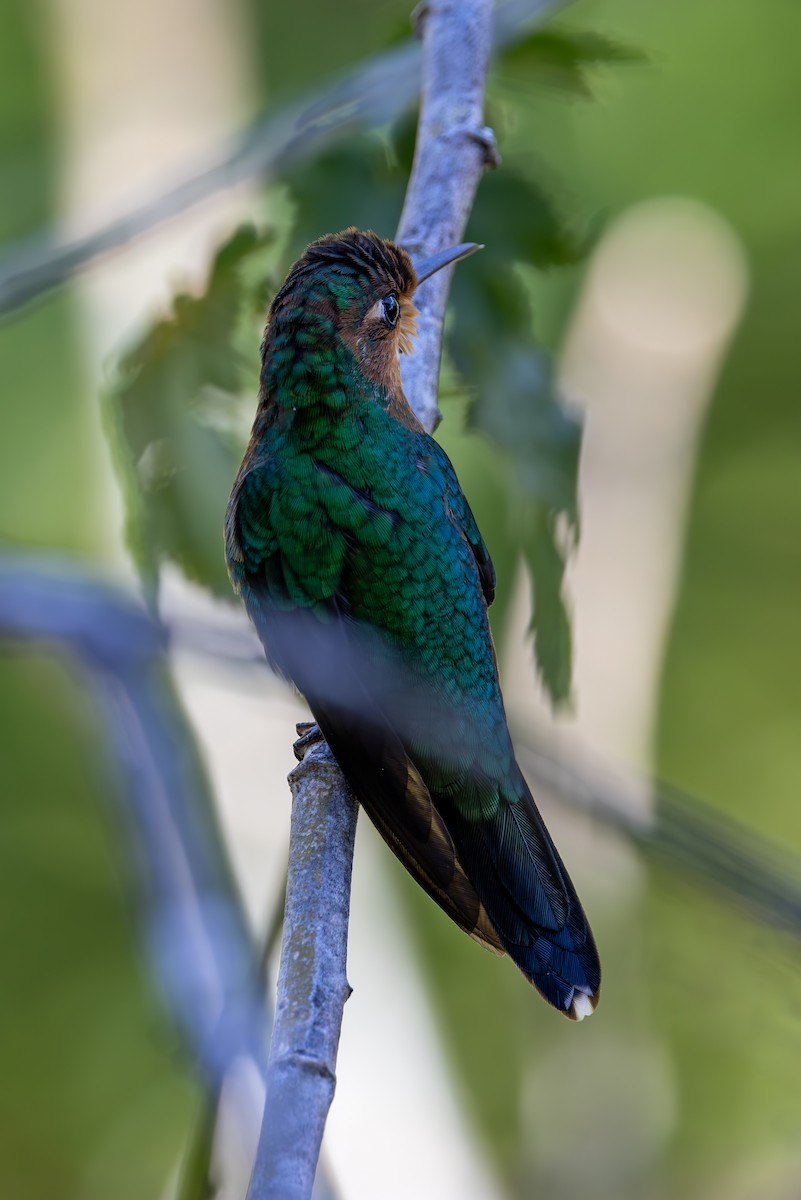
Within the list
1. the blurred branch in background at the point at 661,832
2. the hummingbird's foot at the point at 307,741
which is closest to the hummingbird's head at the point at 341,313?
the hummingbird's foot at the point at 307,741

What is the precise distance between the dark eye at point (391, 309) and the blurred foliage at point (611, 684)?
3.02 feet

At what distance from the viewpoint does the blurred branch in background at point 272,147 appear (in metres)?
2.86

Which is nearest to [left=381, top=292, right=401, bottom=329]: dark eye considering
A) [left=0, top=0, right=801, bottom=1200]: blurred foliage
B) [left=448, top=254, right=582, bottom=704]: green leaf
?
[left=448, top=254, right=582, bottom=704]: green leaf

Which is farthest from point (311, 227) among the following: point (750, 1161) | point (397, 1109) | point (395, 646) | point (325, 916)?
point (750, 1161)

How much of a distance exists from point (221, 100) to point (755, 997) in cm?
552

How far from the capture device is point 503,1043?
7.46 metres

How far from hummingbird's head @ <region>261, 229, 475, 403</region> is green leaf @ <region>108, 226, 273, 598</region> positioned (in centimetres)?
12

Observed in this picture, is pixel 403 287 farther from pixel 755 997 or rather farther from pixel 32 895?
pixel 32 895

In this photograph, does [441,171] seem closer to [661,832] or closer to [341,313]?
[341,313]

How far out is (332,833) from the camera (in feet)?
7.55

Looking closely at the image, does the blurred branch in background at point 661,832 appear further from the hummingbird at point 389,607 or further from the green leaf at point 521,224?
the green leaf at point 521,224

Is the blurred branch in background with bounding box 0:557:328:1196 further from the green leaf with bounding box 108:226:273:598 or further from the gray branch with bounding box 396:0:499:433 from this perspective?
the gray branch with bounding box 396:0:499:433

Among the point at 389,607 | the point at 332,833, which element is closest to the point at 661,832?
the point at 332,833

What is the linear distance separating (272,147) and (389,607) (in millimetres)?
1253
